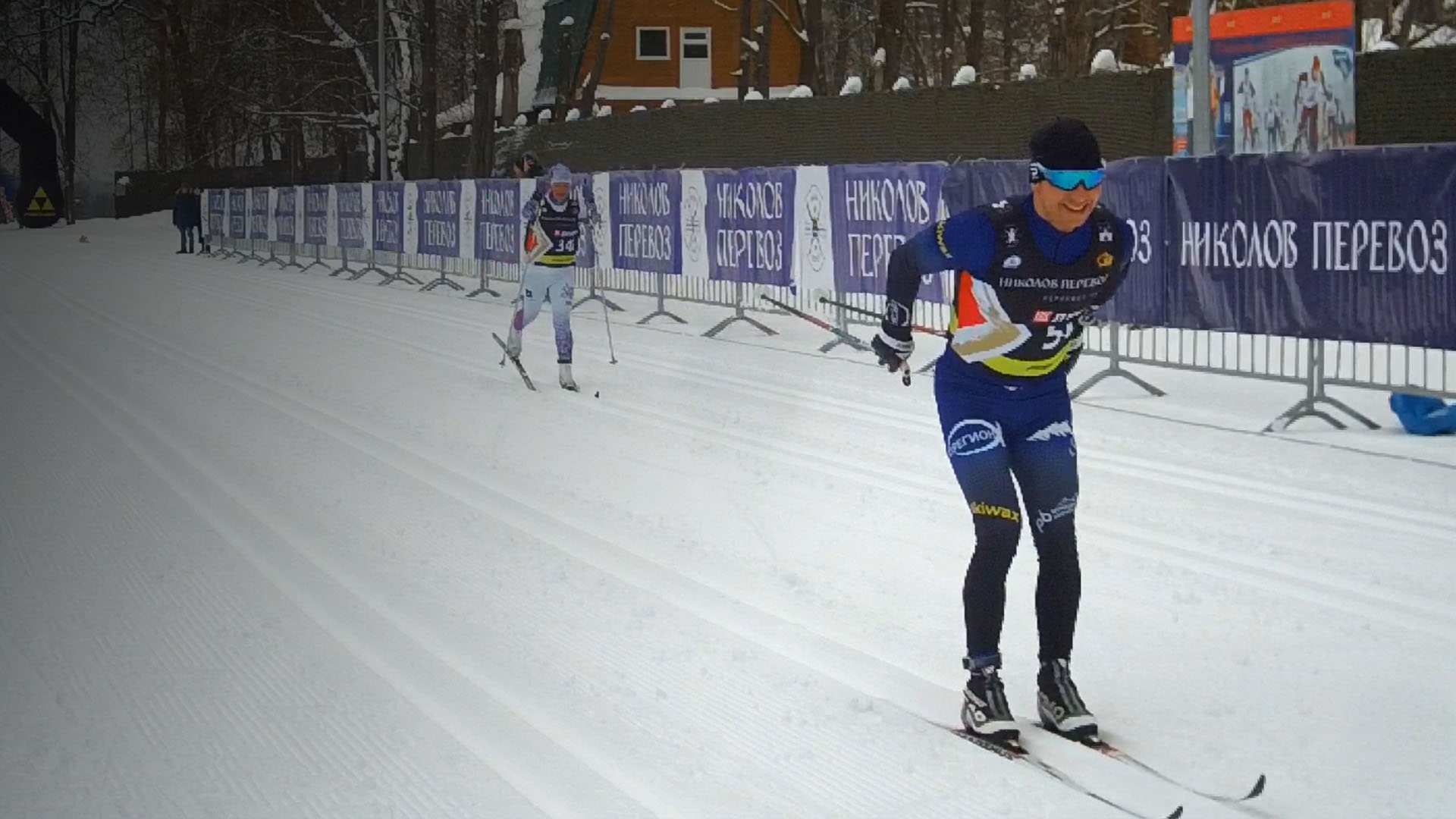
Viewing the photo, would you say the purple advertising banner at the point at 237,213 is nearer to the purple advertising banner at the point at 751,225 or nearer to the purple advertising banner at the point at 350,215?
the purple advertising banner at the point at 350,215

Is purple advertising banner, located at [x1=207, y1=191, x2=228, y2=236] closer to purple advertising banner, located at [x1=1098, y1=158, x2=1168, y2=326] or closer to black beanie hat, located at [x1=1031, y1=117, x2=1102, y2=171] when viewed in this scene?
purple advertising banner, located at [x1=1098, y1=158, x2=1168, y2=326]

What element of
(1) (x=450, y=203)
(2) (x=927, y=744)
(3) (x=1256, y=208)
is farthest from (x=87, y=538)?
(1) (x=450, y=203)

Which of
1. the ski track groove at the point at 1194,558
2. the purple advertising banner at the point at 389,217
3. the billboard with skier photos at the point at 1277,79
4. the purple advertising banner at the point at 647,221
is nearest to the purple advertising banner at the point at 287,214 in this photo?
the purple advertising banner at the point at 389,217

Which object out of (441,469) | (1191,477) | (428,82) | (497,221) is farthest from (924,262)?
(428,82)

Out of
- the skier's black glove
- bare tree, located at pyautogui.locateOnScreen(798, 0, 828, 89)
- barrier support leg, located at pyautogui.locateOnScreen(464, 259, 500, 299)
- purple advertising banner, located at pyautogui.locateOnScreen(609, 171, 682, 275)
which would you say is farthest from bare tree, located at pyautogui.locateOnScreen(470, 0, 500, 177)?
the skier's black glove

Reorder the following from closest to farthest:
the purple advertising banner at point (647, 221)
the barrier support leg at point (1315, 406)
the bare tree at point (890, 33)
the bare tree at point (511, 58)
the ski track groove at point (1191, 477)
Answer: the ski track groove at point (1191, 477), the barrier support leg at point (1315, 406), the purple advertising banner at point (647, 221), the bare tree at point (890, 33), the bare tree at point (511, 58)

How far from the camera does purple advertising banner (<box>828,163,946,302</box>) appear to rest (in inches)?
651

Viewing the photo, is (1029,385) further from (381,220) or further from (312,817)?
(381,220)

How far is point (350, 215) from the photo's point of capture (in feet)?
117

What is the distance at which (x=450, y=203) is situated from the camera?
29984 mm

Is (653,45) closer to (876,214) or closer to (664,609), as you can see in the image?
(876,214)

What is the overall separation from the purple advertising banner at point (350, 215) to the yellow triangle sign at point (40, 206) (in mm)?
12229

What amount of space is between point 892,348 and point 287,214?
35908 mm

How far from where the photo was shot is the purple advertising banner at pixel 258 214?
41.9 meters
